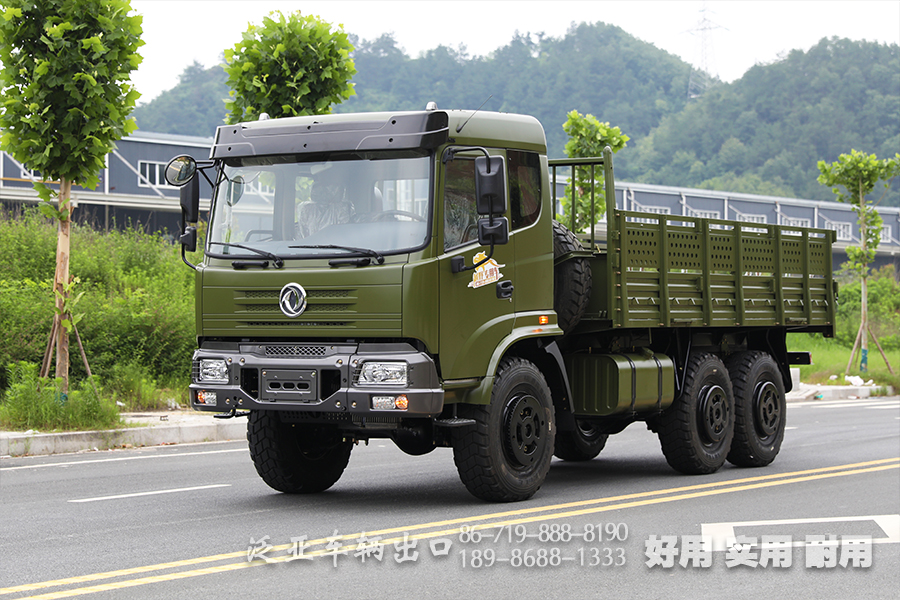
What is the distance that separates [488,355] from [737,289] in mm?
4163

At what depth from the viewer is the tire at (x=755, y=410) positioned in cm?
1230

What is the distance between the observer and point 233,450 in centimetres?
1405

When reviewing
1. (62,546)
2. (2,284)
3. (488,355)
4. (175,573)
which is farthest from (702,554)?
(2,284)

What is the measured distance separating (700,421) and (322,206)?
4904 millimetres

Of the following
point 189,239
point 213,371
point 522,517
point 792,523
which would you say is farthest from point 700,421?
point 189,239

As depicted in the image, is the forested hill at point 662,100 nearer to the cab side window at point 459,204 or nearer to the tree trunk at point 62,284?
the tree trunk at point 62,284

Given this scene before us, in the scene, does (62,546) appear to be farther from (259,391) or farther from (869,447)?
(869,447)

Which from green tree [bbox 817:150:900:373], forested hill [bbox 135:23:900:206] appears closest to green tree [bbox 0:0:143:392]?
green tree [bbox 817:150:900:373]

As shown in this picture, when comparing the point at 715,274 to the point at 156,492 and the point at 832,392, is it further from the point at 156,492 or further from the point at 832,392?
the point at 832,392

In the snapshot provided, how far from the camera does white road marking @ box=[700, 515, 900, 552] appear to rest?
7707 mm

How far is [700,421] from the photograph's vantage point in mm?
11633

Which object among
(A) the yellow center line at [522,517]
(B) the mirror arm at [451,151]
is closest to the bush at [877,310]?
(A) the yellow center line at [522,517]

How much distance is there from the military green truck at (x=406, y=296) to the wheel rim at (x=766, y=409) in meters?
2.24

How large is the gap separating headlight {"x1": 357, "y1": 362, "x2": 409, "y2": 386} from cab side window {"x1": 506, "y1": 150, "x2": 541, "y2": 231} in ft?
5.55
